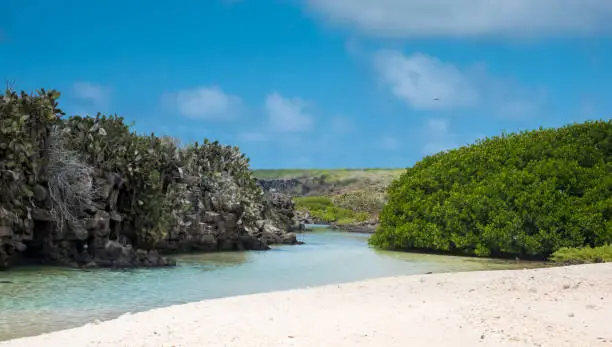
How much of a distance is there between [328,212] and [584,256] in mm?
48847

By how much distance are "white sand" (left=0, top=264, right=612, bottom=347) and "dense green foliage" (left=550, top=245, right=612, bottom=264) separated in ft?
24.9

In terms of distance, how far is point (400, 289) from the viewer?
13.2m

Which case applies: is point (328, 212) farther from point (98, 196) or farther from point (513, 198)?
point (98, 196)

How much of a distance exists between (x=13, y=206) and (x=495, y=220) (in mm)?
17491

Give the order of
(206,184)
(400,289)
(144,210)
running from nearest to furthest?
(400,289) < (144,210) < (206,184)

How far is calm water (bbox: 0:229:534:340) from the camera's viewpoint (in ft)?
40.8

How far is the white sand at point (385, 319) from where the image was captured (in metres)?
8.28

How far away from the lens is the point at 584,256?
21.1 metres

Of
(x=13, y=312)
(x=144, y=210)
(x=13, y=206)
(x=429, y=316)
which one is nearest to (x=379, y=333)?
(x=429, y=316)

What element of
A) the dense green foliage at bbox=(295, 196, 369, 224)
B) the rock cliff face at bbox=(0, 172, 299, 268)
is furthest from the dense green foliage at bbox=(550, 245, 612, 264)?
the dense green foliage at bbox=(295, 196, 369, 224)

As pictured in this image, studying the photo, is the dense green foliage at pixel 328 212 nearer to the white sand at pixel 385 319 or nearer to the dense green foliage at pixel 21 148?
the dense green foliage at pixel 21 148

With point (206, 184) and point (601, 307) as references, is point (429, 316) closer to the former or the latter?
point (601, 307)

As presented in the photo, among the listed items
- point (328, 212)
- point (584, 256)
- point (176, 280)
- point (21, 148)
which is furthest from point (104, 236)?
point (328, 212)

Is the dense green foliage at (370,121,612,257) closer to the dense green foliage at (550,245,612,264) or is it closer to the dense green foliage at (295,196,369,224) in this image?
the dense green foliage at (550,245,612,264)
